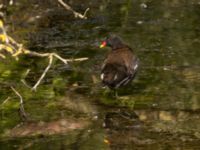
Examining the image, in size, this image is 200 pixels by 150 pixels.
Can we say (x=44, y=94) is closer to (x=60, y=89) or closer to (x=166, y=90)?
(x=60, y=89)

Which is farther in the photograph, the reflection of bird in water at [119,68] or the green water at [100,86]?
the reflection of bird in water at [119,68]

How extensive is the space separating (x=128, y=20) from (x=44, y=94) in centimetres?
579

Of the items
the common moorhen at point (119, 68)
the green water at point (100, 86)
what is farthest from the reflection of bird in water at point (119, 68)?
the green water at point (100, 86)

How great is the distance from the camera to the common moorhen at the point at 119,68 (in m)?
8.51

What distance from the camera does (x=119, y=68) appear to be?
28.7 feet

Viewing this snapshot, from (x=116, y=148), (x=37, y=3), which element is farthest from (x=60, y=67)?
(x=37, y=3)

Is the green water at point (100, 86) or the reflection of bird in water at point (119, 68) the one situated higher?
the reflection of bird in water at point (119, 68)

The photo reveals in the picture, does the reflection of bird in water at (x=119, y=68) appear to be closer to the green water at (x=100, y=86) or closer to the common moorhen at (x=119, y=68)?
the common moorhen at (x=119, y=68)

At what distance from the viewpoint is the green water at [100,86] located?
7254mm

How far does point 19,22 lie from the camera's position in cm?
1501

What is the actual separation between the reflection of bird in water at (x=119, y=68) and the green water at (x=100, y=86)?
0.28 meters

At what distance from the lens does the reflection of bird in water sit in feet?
27.9

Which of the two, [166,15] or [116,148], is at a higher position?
[116,148]

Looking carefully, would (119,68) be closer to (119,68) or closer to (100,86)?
(119,68)
